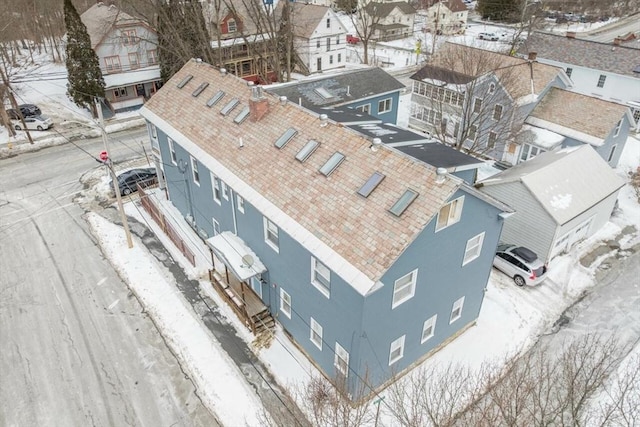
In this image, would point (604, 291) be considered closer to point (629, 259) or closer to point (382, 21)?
point (629, 259)

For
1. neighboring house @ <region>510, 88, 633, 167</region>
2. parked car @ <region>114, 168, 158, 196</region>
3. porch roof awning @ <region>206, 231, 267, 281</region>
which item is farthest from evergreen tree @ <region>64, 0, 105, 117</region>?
neighboring house @ <region>510, 88, 633, 167</region>

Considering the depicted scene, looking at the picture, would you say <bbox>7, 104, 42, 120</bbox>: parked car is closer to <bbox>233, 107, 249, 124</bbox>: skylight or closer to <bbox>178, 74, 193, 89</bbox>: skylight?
<bbox>178, 74, 193, 89</bbox>: skylight

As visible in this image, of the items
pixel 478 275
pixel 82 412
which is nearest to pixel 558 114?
pixel 478 275

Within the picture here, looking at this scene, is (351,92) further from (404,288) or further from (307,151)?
(404,288)

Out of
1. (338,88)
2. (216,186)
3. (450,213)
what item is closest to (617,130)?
(338,88)

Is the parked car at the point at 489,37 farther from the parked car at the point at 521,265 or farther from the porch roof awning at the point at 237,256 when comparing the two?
the porch roof awning at the point at 237,256

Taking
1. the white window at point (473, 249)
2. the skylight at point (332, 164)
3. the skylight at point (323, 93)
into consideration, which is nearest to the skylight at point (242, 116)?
the skylight at point (332, 164)
